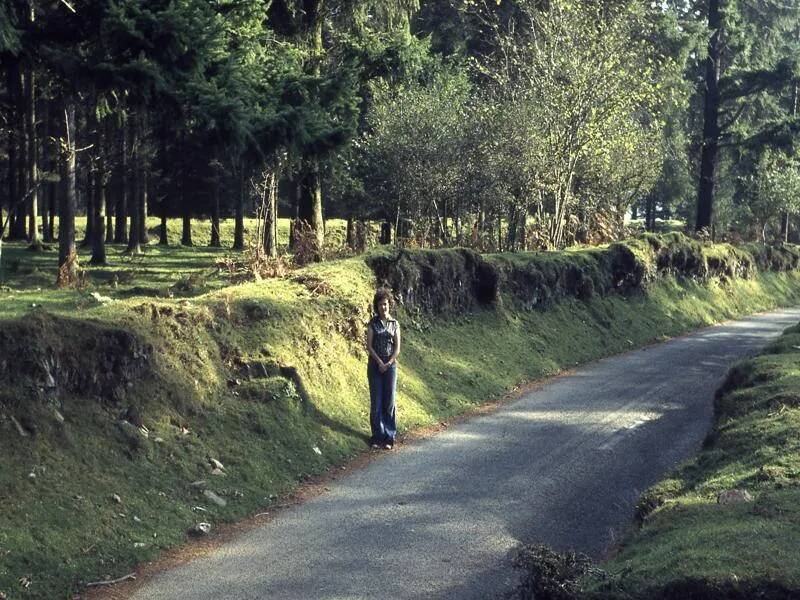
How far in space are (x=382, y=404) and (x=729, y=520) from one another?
6.95 metres

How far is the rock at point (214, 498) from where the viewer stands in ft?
36.7

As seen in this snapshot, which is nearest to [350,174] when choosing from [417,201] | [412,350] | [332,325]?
[417,201]

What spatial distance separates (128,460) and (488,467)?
15.4 feet

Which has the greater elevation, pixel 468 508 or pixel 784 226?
pixel 784 226

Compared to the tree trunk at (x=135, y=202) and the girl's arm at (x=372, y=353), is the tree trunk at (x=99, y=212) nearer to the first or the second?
the tree trunk at (x=135, y=202)

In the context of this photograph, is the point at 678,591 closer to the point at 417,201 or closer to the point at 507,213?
the point at 417,201

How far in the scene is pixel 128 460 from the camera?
36.2ft

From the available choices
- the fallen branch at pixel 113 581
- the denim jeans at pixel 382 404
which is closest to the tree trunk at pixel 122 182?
the denim jeans at pixel 382 404

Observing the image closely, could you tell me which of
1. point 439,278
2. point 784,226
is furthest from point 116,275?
point 784,226

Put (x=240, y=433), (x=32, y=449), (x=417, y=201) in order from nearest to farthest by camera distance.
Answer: (x=32, y=449) → (x=240, y=433) → (x=417, y=201)

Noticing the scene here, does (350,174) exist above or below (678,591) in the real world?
above

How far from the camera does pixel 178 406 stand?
40.9 feet

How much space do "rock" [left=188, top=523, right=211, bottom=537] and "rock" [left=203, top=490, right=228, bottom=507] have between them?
0.68 metres

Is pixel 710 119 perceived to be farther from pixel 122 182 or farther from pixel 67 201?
pixel 67 201
